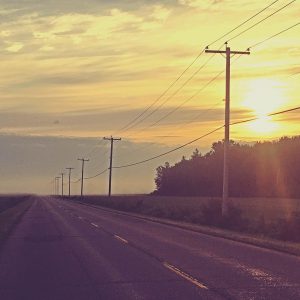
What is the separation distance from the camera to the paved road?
12.1m

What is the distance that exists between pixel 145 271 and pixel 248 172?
119 m

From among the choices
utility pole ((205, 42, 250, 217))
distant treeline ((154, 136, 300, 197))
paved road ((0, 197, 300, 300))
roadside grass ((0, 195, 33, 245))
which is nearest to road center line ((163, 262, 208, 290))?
paved road ((0, 197, 300, 300))

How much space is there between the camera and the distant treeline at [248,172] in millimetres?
120312

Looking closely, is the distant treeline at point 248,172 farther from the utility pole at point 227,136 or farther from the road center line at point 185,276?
the road center line at point 185,276

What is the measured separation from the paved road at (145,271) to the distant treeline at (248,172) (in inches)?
3688

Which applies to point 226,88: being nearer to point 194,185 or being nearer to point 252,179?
point 252,179

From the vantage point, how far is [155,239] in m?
26.2

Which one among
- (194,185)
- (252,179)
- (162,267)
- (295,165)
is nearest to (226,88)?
(162,267)

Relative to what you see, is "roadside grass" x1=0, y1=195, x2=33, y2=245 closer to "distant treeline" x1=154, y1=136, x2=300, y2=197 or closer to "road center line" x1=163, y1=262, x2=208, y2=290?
"road center line" x1=163, y1=262, x2=208, y2=290

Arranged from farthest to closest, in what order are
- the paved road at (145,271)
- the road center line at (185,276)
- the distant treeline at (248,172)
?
1. the distant treeline at (248,172)
2. the road center line at (185,276)
3. the paved road at (145,271)

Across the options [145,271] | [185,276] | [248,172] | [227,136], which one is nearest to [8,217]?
[227,136]

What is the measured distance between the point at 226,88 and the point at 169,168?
139725mm

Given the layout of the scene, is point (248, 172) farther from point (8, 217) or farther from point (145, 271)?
point (145, 271)

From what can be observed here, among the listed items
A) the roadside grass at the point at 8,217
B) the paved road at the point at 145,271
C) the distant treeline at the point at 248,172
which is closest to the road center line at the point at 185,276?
the paved road at the point at 145,271
